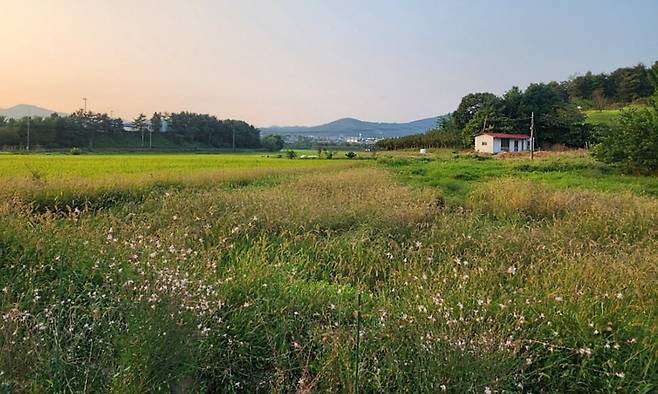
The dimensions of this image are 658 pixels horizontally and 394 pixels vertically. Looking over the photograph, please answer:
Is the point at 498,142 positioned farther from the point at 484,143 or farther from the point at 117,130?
the point at 117,130

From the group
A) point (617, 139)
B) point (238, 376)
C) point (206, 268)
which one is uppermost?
point (617, 139)

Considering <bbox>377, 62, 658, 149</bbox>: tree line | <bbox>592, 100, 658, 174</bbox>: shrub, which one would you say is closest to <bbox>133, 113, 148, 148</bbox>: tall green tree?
<bbox>377, 62, 658, 149</bbox>: tree line

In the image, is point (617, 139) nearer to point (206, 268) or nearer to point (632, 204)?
point (632, 204)

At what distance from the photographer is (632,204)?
31.8 ft

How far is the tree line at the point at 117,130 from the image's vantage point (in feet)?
207

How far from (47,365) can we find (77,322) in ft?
1.80

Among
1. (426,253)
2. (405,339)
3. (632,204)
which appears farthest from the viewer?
(632,204)

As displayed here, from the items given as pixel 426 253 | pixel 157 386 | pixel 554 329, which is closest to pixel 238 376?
pixel 157 386

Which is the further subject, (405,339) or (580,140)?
(580,140)

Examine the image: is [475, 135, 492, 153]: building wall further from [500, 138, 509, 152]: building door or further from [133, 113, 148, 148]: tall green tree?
[133, 113, 148, 148]: tall green tree

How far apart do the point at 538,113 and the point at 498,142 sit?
1041cm

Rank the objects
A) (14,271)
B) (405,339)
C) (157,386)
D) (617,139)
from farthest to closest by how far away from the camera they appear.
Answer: (617,139), (14,271), (405,339), (157,386)

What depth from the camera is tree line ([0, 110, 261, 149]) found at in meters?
63.0

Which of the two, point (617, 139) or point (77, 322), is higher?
point (617, 139)
